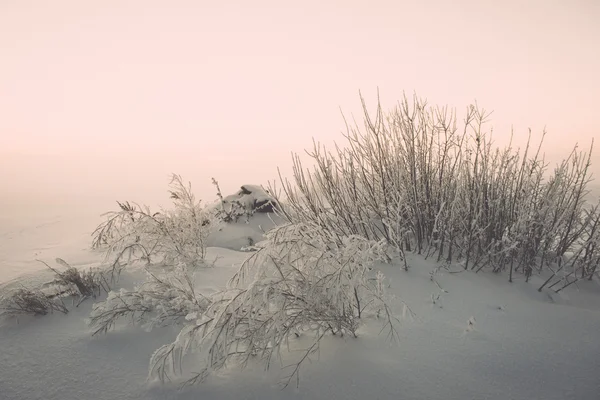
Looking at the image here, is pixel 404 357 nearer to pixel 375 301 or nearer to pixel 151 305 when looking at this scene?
pixel 375 301

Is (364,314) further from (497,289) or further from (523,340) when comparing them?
(497,289)

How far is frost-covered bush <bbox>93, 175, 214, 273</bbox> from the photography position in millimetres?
3523

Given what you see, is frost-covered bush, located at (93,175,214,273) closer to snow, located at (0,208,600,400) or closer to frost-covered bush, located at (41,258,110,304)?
frost-covered bush, located at (41,258,110,304)

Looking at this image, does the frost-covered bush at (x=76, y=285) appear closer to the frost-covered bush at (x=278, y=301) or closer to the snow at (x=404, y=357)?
the snow at (x=404, y=357)

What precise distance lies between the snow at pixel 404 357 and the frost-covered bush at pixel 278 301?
125 millimetres

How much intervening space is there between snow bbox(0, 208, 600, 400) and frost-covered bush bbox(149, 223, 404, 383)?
0.12 m

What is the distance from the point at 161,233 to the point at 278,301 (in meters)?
2.68

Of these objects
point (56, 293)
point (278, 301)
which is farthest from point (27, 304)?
point (278, 301)

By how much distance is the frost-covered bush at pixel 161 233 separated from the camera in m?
3.52

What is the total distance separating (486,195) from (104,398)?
3.51m

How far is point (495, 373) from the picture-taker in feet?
5.92

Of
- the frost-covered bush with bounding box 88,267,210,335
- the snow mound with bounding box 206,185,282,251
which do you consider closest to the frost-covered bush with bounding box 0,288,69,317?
the frost-covered bush with bounding box 88,267,210,335

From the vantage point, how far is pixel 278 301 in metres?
1.80

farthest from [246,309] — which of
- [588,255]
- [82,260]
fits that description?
[82,260]
